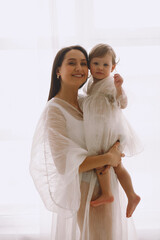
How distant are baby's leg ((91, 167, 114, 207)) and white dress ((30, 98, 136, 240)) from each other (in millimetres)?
36

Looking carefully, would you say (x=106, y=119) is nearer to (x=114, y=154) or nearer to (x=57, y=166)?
(x=114, y=154)

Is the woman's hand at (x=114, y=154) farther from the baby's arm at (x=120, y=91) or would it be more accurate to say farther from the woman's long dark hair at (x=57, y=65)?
the woman's long dark hair at (x=57, y=65)

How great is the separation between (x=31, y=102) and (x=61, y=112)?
743 mm

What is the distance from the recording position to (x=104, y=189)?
128cm

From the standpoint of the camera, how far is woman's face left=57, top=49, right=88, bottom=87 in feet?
4.50

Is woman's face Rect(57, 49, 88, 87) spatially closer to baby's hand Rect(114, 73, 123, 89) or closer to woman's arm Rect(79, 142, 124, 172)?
baby's hand Rect(114, 73, 123, 89)

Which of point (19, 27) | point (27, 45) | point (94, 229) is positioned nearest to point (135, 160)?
point (94, 229)

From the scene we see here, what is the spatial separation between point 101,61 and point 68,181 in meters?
0.60

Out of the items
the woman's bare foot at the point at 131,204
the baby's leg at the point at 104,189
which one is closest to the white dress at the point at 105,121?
the baby's leg at the point at 104,189

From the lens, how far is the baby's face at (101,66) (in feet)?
4.58

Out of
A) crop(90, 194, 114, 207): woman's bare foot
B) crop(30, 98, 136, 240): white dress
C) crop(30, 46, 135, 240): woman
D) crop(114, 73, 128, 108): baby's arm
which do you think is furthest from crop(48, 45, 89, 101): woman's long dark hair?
crop(90, 194, 114, 207): woman's bare foot

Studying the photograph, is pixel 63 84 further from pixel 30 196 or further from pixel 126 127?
pixel 30 196

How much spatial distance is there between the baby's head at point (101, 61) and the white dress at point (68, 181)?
216 mm

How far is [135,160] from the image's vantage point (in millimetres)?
2037
